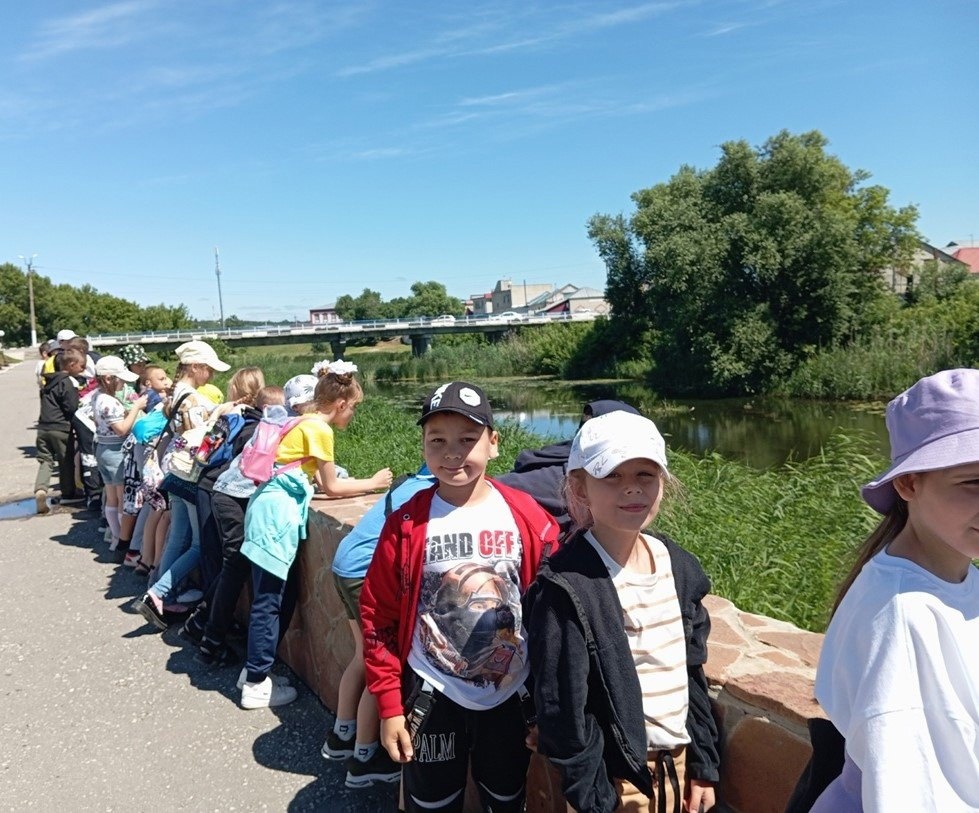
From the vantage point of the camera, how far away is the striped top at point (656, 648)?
1.83 metres

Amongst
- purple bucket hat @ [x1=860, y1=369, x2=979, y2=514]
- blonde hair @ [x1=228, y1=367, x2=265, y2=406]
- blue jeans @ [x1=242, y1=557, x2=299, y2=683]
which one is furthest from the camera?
blonde hair @ [x1=228, y1=367, x2=265, y2=406]

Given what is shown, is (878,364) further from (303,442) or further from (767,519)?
(303,442)

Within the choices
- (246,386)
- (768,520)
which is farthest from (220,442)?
(768,520)

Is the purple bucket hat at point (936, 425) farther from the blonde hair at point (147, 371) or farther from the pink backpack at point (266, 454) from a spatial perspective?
the blonde hair at point (147, 371)

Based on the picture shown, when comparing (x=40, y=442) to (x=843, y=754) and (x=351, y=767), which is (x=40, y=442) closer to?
(x=351, y=767)

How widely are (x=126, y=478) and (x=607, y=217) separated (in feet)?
121

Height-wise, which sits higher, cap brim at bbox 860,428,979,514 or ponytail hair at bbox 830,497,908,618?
cap brim at bbox 860,428,979,514

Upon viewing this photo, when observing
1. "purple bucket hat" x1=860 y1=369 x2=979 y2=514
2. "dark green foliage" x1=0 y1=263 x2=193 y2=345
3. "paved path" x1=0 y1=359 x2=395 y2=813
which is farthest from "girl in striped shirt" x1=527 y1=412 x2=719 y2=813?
"dark green foliage" x1=0 y1=263 x2=193 y2=345

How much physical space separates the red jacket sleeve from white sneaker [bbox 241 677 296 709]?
1639 mm

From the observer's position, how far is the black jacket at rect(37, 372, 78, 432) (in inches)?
308

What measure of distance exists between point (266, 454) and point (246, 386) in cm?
103

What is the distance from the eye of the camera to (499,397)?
29406 millimetres

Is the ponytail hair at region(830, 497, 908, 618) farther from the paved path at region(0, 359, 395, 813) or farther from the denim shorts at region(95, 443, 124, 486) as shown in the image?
the denim shorts at region(95, 443, 124, 486)

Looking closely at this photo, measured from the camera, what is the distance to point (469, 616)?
2.20 meters
